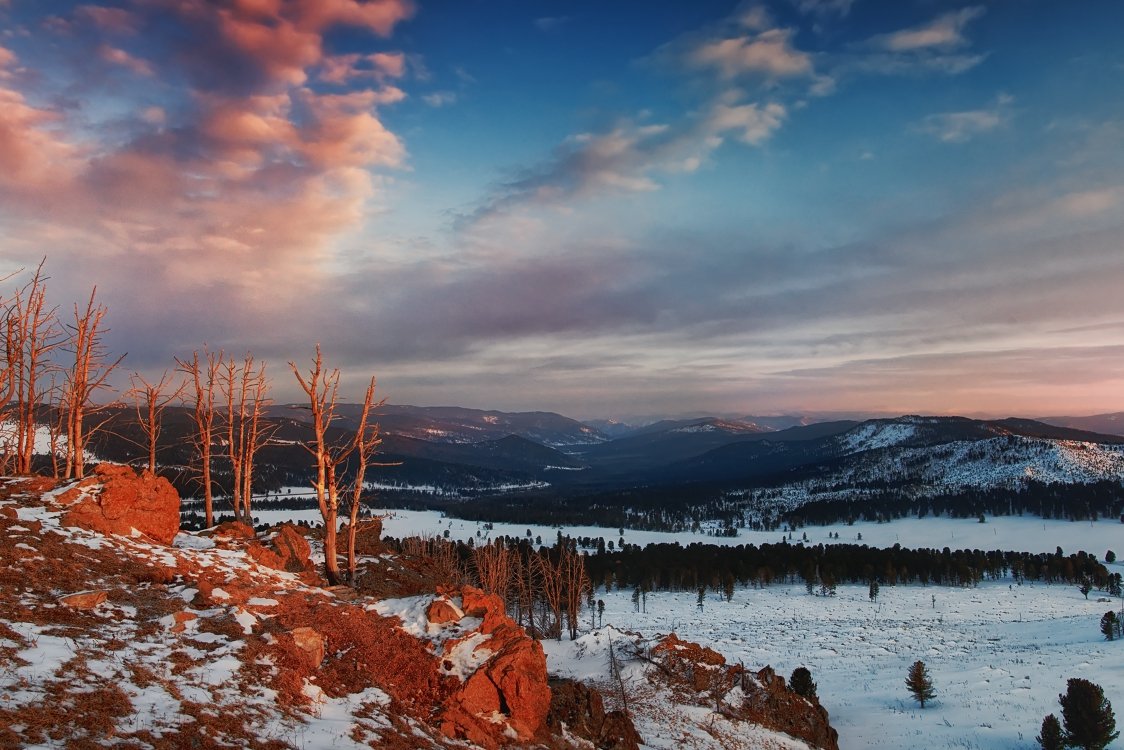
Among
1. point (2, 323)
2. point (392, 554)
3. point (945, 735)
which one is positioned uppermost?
point (2, 323)

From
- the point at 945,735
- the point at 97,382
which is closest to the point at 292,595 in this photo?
the point at 97,382

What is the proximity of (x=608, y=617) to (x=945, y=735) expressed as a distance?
63.1m

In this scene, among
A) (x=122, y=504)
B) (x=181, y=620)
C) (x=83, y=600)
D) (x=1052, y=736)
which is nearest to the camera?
(x=83, y=600)

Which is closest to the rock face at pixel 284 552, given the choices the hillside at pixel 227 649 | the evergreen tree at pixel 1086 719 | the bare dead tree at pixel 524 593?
the hillside at pixel 227 649

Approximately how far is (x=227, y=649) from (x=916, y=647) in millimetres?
96520

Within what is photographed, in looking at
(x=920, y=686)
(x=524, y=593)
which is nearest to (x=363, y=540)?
(x=524, y=593)

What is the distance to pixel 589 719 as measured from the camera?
20953 mm

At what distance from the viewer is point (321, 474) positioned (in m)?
23.9

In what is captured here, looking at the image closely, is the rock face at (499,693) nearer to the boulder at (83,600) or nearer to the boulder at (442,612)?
the boulder at (442,612)

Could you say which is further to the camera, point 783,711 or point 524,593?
point 524,593

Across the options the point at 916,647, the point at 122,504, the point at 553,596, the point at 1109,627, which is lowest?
the point at 916,647

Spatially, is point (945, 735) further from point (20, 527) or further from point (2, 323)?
point (2, 323)

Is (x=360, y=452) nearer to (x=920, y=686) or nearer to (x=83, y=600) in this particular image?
(x=83, y=600)

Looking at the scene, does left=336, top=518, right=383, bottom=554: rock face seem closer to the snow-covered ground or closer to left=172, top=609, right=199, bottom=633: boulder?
the snow-covered ground
